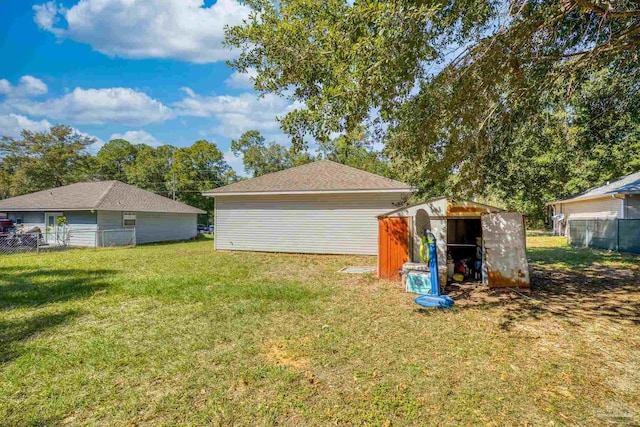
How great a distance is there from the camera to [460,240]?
970 centimetres

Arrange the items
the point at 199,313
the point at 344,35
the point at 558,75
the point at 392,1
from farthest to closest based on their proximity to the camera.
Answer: the point at 558,75 → the point at 199,313 → the point at 344,35 → the point at 392,1

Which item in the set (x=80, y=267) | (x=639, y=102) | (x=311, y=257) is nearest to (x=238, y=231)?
(x=311, y=257)

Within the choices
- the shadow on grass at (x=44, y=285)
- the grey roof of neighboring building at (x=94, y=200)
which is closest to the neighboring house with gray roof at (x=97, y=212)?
the grey roof of neighboring building at (x=94, y=200)

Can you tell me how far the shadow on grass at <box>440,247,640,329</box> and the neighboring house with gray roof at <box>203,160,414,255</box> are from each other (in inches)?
220

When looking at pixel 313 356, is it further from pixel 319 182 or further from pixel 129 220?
pixel 129 220

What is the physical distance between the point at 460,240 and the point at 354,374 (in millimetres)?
7491

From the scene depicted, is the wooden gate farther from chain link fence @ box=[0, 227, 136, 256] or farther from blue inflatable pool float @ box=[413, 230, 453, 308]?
chain link fence @ box=[0, 227, 136, 256]

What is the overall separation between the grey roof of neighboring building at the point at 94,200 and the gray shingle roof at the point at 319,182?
7313 mm

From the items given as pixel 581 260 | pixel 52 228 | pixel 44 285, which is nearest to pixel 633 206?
pixel 581 260

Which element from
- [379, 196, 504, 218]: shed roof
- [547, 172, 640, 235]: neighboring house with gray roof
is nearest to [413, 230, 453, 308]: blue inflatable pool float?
[379, 196, 504, 218]: shed roof

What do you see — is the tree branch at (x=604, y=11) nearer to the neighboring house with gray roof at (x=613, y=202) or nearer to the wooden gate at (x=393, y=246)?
the wooden gate at (x=393, y=246)

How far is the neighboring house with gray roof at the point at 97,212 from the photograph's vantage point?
Result: 17.4 metres

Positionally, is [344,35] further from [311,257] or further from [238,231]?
[238,231]

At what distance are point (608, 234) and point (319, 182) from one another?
43.8ft
